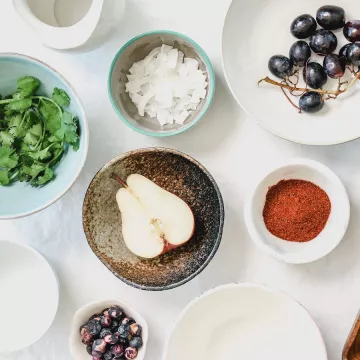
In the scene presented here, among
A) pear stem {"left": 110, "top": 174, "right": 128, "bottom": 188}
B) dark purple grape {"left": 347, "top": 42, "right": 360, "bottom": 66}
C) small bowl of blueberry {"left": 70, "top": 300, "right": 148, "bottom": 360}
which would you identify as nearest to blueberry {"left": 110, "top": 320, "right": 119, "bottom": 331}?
small bowl of blueberry {"left": 70, "top": 300, "right": 148, "bottom": 360}

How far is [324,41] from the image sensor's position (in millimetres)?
1059

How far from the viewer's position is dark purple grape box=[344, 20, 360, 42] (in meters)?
1.05

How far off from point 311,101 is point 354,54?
92 millimetres

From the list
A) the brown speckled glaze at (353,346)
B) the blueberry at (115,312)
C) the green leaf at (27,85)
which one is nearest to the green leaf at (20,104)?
the green leaf at (27,85)

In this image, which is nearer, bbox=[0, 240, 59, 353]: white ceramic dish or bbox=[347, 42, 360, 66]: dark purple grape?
bbox=[347, 42, 360, 66]: dark purple grape

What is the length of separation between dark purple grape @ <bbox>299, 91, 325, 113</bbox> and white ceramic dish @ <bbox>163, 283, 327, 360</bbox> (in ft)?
0.93

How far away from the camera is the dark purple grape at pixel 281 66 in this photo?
42.3 inches

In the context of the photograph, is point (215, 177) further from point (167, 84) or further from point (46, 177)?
point (46, 177)

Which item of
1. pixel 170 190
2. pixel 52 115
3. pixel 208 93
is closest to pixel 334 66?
pixel 208 93

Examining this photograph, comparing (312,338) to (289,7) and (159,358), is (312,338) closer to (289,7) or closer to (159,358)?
(159,358)

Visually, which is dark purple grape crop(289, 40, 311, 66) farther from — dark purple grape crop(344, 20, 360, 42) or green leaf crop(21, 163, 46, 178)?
green leaf crop(21, 163, 46, 178)

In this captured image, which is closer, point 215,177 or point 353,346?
point 353,346

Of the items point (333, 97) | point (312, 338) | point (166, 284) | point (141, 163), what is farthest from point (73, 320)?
point (333, 97)

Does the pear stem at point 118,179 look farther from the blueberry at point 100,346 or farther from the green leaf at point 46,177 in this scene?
the blueberry at point 100,346
